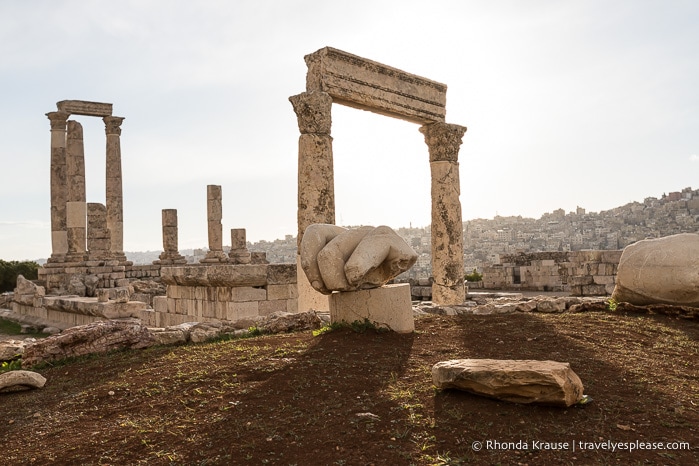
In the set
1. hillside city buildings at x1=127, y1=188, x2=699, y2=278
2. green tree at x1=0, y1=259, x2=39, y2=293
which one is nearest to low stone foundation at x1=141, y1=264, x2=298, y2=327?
green tree at x1=0, y1=259, x2=39, y2=293

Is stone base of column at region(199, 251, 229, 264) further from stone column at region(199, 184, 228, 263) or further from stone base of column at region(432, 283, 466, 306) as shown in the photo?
stone base of column at region(432, 283, 466, 306)

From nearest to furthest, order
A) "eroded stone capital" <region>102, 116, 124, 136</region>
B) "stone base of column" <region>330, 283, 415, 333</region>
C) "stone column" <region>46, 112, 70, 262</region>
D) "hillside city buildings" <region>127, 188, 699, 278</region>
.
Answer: "stone base of column" <region>330, 283, 415, 333</region> < "stone column" <region>46, 112, 70, 262</region> < "eroded stone capital" <region>102, 116, 124, 136</region> < "hillside city buildings" <region>127, 188, 699, 278</region>

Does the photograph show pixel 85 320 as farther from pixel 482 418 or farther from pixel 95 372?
pixel 482 418

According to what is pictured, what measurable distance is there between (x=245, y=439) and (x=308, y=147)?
782 cm

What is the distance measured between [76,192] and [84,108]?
433 centimetres

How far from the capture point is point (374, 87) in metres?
12.2

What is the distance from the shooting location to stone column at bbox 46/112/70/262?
83.4 ft

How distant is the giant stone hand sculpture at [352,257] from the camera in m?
6.55

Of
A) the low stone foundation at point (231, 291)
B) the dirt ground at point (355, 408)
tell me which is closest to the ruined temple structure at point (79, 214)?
the low stone foundation at point (231, 291)

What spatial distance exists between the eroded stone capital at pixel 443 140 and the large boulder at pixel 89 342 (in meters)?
8.21

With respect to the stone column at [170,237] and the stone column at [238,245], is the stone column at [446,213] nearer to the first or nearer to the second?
the stone column at [238,245]

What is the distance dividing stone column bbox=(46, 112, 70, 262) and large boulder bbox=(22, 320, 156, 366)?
19496mm

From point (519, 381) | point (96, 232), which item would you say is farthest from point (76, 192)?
point (519, 381)

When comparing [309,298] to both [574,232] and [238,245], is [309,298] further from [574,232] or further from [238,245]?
[574,232]
